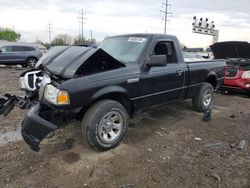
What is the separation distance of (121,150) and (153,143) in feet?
2.12

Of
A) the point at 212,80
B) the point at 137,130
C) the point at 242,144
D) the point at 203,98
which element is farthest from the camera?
the point at 212,80

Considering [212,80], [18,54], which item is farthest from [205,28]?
[212,80]

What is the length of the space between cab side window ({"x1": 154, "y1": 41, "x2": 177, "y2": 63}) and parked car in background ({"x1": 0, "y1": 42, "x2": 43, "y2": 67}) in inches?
631

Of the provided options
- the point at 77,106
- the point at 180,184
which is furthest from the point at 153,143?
the point at 77,106

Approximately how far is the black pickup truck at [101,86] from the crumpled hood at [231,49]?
3909mm

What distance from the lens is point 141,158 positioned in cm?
399

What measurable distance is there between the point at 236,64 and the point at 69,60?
6699 millimetres

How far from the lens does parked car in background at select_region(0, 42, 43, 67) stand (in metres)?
18.6

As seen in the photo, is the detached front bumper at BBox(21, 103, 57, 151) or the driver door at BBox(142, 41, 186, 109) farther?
the driver door at BBox(142, 41, 186, 109)

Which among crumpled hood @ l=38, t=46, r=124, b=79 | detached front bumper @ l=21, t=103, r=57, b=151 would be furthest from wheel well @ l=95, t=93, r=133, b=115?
detached front bumper @ l=21, t=103, r=57, b=151

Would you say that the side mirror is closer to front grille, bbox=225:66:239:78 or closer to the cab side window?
Answer: the cab side window

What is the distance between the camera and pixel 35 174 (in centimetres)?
348

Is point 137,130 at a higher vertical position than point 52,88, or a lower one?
lower

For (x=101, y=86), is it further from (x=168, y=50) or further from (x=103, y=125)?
(x=168, y=50)
